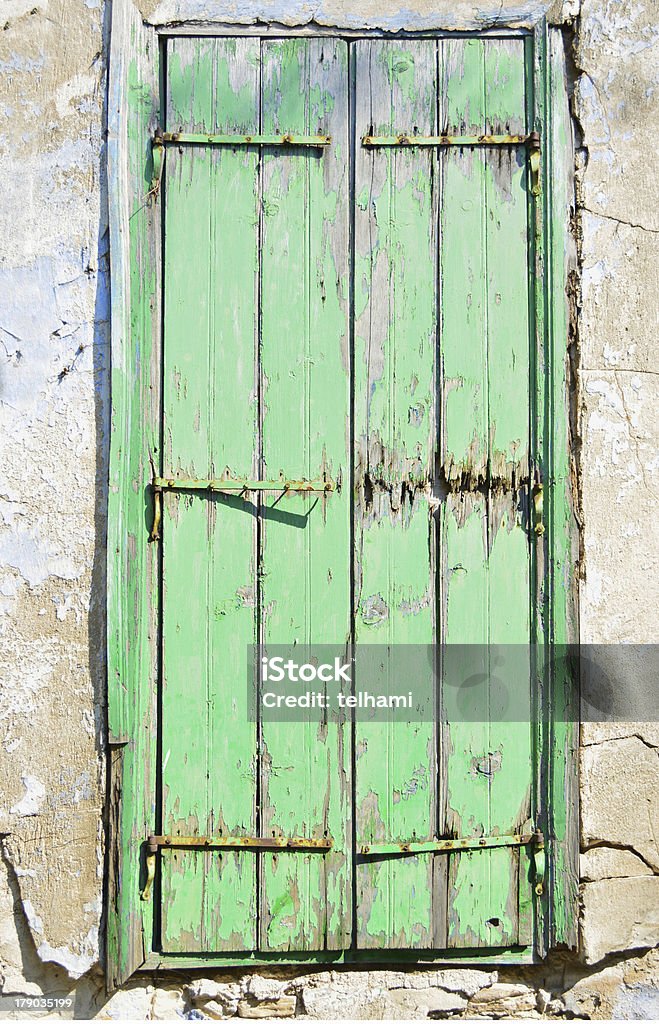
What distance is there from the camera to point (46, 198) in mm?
2266

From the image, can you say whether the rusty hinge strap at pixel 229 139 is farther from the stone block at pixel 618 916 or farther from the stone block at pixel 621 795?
the stone block at pixel 618 916

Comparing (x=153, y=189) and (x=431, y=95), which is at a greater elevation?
(x=431, y=95)

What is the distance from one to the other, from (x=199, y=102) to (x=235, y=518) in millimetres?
1083

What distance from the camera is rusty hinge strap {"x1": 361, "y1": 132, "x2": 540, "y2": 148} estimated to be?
228 centimetres

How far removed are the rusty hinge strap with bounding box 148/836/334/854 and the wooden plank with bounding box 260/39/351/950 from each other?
2cm

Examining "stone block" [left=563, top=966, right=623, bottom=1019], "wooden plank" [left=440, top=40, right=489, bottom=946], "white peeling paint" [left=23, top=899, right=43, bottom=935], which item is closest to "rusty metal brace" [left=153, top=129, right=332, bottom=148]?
"wooden plank" [left=440, top=40, right=489, bottom=946]

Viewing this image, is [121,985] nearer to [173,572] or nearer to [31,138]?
[173,572]

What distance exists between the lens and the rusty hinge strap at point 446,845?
7.27 ft

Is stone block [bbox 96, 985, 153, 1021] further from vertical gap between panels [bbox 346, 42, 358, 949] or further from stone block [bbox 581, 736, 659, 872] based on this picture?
stone block [bbox 581, 736, 659, 872]

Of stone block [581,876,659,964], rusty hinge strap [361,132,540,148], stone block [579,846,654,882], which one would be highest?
rusty hinge strap [361,132,540,148]

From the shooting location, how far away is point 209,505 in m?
2.24

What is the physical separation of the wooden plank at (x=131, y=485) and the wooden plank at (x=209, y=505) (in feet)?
0.16

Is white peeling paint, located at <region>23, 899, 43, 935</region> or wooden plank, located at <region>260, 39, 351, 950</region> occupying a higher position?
wooden plank, located at <region>260, 39, 351, 950</region>

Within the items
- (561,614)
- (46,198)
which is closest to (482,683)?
(561,614)
